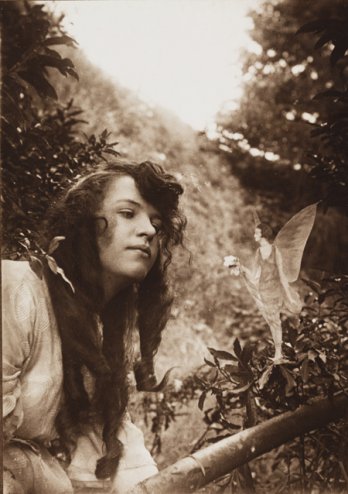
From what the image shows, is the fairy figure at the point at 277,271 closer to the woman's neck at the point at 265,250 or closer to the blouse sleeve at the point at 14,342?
the woman's neck at the point at 265,250

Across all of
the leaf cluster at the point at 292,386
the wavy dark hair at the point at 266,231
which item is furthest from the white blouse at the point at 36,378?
the wavy dark hair at the point at 266,231

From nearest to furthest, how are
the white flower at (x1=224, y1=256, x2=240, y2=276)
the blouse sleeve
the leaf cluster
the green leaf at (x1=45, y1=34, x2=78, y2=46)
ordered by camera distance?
the blouse sleeve < the leaf cluster < the white flower at (x1=224, y1=256, x2=240, y2=276) < the green leaf at (x1=45, y1=34, x2=78, y2=46)

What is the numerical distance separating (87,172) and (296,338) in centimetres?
76

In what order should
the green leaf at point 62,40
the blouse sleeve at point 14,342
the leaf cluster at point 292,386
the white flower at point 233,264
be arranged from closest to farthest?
the blouse sleeve at point 14,342 → the leaf cluster at point 292,386 → the white flower at point 233,264 → the green leaf at point 62,40

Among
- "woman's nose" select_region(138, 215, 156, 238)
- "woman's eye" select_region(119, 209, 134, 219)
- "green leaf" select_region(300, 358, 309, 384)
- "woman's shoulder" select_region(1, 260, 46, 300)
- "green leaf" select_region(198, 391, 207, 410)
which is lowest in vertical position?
"green leaf" select_region(198, 391, 207, 410)

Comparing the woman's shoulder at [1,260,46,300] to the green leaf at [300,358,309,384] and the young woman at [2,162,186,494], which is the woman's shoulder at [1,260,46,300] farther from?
the green leaf at [300,358,309,384]

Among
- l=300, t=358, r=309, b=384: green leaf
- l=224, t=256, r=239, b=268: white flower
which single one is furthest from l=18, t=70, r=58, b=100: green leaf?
l=300, t=358, r=309, b=384: green leaf

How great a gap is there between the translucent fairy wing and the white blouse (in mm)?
638

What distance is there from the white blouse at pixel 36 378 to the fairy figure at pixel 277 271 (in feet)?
1.68

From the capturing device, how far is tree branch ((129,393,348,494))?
1.67 meters

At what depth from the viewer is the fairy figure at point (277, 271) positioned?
1815 millimetres

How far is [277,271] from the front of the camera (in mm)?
1820

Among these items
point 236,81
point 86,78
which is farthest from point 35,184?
point 236,81

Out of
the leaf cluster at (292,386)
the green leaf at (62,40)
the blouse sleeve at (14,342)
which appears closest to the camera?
the blouse sleeve at (14,342)
